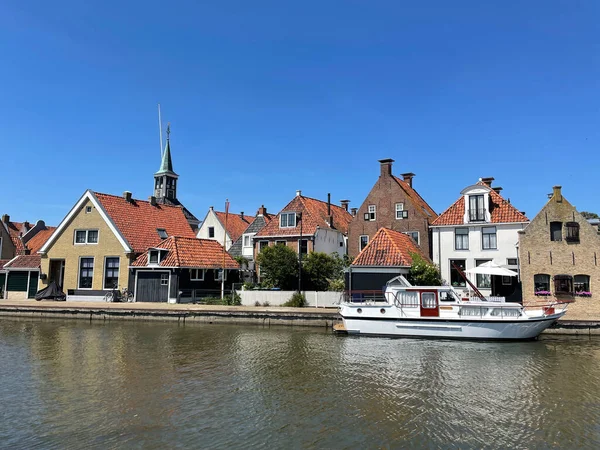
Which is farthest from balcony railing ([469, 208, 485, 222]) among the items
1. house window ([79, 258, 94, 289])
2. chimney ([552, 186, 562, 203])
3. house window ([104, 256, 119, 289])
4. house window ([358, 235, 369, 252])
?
house window ([79, 258, 94, 289])

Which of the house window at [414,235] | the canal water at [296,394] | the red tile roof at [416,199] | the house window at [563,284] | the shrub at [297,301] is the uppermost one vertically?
the red tile roof at [416,199]

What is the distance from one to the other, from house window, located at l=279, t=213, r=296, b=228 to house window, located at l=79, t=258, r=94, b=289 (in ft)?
55.0

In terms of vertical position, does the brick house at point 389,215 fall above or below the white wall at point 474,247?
above

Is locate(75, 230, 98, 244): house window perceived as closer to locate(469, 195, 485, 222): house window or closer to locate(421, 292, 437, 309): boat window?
locate(421, 292, 437, 309): boat window

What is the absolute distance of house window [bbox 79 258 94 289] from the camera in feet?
130

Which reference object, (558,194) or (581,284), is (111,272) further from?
(581,284)

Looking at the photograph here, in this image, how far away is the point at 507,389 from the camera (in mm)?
14133

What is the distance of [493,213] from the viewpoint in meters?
34.9

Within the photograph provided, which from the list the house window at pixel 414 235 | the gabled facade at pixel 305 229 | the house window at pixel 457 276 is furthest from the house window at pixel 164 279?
the house window at pixel 457 276

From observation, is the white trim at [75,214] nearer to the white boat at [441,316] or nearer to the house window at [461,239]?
the white boat at [441,316]

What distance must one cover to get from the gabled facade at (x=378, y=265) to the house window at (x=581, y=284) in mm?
10002

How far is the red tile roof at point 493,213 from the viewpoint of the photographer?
112 ft

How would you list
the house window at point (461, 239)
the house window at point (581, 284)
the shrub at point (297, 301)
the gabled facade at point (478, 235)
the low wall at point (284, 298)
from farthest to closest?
the house window at point (461, 239) < the gabled facade at point (478, 235) < the shrub at point (297, 301) < the low wall at point (284, 298) < the house window at point (581, 284)

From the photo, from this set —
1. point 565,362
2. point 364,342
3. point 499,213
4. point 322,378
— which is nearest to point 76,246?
point 364,342
